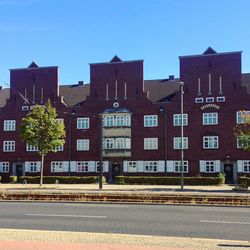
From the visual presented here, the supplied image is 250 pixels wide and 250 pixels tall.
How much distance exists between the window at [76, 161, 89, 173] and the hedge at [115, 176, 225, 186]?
6411 millimetres

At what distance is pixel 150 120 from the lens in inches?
2149

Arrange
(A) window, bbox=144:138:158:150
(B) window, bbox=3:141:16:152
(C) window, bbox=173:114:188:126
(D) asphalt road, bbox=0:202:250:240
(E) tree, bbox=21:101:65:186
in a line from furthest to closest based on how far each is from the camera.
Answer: (B) window, bbox=3:141:16:152 → (A) window, bbox=144:138:158:150 → (C) window, bbox=173:114:188:126 → (E) tree, bbox=21:101:65:186 → (D) asphalt road, bbox=0:202:250:240

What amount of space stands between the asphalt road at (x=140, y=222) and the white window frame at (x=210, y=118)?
119 ft

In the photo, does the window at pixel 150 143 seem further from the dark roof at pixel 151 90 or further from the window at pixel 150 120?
the dark roof at pixel 151 90

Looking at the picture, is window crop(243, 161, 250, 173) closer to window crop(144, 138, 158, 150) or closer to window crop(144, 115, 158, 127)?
window crop(144, 138, 158, 150)

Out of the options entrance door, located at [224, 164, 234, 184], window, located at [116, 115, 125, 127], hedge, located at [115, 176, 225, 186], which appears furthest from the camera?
window, located at [116, 115, 125, 127]

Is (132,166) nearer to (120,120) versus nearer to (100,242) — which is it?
(120,120)

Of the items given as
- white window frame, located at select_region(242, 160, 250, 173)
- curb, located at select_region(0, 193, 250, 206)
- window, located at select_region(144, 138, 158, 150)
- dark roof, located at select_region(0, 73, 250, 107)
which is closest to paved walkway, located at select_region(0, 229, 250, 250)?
curb, located at select_region(0, 193, 250, 206)

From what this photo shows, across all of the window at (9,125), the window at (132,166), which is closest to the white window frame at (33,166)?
the window at (9,125)

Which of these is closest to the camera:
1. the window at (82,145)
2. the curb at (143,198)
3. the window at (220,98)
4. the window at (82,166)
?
the curb at (143,198)

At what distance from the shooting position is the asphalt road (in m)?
11.8

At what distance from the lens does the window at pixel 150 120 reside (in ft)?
178

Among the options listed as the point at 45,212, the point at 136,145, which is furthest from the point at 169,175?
the point at 45,212

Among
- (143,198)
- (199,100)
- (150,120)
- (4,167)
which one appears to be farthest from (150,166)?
(143,198)
